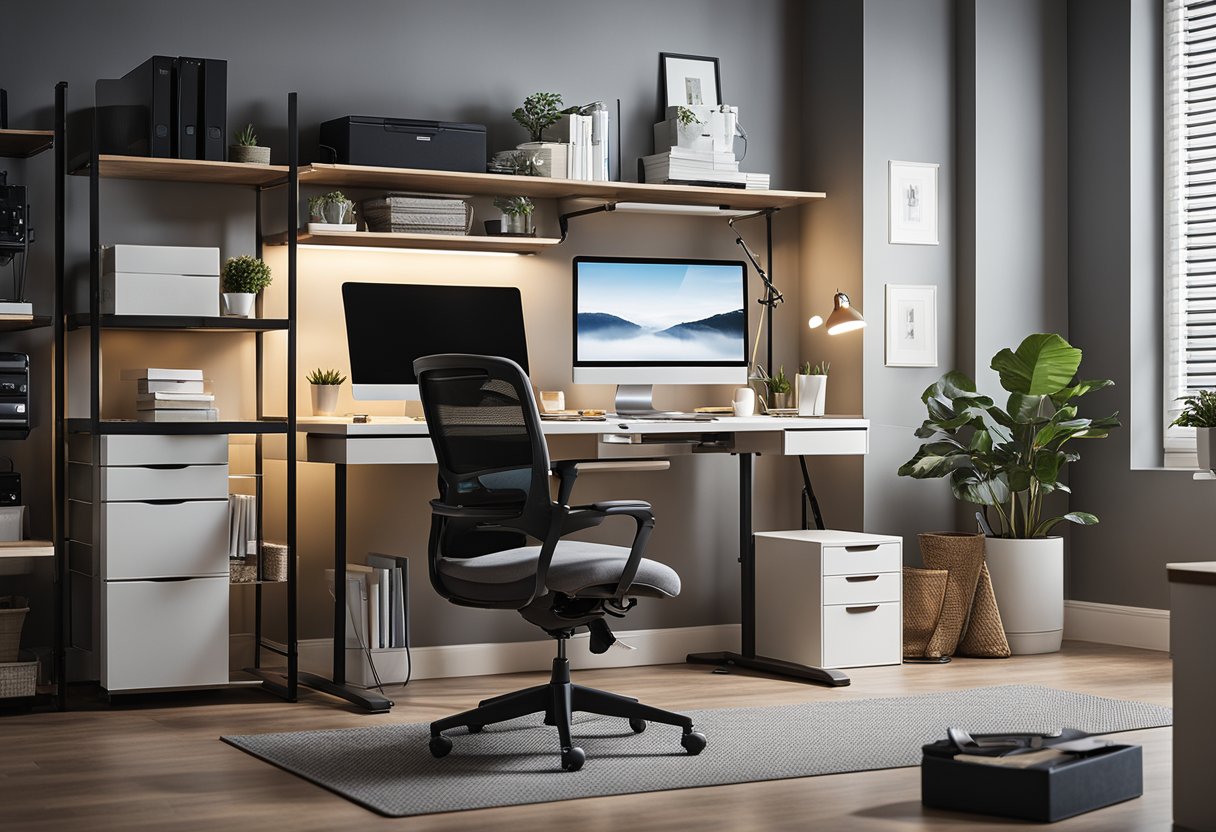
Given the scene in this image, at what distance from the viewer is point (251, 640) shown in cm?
503

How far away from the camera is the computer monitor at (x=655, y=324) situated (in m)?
5.18

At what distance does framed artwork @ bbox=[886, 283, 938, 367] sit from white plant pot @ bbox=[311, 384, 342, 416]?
204cm

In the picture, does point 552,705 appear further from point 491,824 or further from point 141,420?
point 141,420

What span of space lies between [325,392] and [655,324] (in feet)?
3.72

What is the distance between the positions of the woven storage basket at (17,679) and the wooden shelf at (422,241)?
150cm

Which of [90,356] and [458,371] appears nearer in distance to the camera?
[458,371]

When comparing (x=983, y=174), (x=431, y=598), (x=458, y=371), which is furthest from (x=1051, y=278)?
(x=458, y=371)

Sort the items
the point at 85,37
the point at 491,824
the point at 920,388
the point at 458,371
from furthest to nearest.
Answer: the point at 920,388 → the point at 85,37 → the point at 458,371 → the point at 491,824

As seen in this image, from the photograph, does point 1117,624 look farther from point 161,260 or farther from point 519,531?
point 161,260

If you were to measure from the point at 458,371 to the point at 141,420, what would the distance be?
1.34 meters

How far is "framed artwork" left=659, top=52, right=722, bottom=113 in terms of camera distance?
559cm

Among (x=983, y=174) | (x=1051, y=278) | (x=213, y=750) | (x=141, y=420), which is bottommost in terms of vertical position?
(x=213, y=750)

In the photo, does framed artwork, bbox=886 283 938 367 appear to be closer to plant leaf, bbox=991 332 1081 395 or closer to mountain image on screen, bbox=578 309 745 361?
plant leaf, bbox=991 332 1081 395

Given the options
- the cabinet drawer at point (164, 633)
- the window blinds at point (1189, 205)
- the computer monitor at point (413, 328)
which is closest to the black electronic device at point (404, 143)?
the computer monitor at point (413, 328)
